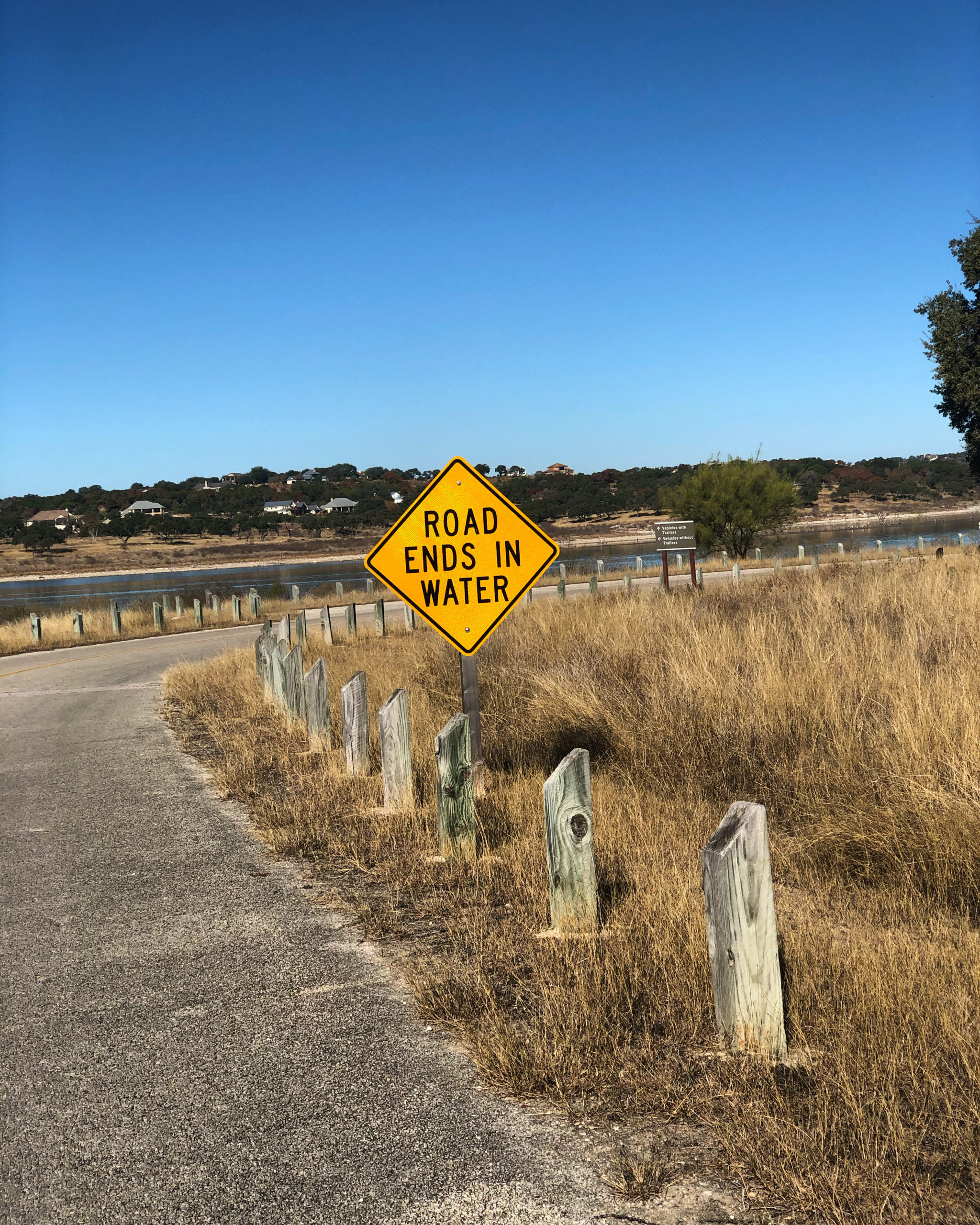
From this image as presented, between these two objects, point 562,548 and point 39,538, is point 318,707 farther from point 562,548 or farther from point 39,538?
point 39,538

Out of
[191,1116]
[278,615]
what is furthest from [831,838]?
[278,615]

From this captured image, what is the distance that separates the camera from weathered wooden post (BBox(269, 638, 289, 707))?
10.7m

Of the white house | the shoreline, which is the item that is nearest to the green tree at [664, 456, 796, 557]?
the shoreline

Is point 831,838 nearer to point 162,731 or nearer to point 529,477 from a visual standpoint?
point 162,731

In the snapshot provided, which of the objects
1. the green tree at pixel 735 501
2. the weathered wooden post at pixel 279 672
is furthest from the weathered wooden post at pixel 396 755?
the green tree at pixel 735 501

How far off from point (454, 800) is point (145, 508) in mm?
118303

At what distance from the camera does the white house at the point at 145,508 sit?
11038 cm

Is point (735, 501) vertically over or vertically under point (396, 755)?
over

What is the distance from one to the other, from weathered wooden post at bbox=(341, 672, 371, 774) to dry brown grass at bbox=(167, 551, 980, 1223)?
30 cm

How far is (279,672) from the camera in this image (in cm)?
1094

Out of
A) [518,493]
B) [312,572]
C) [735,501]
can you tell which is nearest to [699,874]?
[735,501]

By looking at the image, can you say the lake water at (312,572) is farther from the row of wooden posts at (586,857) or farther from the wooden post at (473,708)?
the row of wooden posts at (586,857)

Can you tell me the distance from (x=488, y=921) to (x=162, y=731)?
24.3ft

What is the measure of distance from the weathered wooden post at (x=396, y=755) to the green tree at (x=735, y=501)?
113 feet
